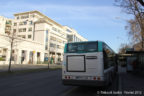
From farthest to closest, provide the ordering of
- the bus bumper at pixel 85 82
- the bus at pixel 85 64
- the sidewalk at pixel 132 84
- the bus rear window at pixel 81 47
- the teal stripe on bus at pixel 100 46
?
the sidewalk at pixel 132 84, the bus rear window at pixel 81 47, the teal stripe on bus at pixel 100 46, the bus at pixel 85 64, the bus bumper at pixel 85 82

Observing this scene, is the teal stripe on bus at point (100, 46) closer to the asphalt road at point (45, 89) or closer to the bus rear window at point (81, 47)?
the bus rear window at point (81, 47)

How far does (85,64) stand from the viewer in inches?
311

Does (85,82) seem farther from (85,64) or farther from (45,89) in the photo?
(45,89)

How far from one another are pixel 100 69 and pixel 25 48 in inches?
1803

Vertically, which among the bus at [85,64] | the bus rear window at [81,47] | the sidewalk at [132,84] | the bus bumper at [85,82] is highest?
the bus rear window at [81,47]

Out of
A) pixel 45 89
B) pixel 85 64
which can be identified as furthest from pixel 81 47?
pixel 45 89

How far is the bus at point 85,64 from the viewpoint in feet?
25.0

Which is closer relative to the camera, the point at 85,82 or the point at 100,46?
the point at 85,82

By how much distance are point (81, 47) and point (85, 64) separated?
1028 millimetres

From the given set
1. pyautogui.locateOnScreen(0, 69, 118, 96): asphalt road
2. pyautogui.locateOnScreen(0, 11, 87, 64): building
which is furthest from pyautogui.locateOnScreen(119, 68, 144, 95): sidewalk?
pyautogui.locateOnScreen(0, 11, 87, 64): building

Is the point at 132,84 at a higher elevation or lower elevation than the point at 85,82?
lower

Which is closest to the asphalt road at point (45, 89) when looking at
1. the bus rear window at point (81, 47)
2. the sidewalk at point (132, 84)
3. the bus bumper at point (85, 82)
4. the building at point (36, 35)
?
the bus bumper at point (85, 82)

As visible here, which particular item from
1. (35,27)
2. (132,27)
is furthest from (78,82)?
(35,27)

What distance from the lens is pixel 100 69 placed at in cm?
759
